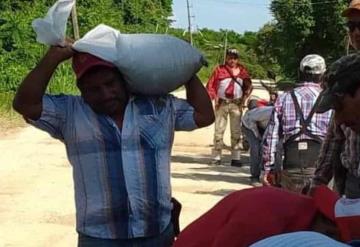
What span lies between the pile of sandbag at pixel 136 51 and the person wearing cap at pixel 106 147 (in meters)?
0.05

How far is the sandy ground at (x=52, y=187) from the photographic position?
320 inches

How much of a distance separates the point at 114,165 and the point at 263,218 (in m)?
1.59

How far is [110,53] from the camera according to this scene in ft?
10.4

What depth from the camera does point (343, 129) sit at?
3.62 m

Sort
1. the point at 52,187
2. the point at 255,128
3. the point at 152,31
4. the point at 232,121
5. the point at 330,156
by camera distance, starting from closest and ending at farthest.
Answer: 1. the point at 330,156
2. the point at 255,128
3. the point at 52,187
4. the point at 232,121
5. the point at 152,31

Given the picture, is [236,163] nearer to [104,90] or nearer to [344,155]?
[344,155]

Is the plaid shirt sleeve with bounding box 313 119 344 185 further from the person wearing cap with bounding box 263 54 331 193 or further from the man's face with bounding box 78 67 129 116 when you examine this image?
the person wearing cap with bounding box 263 54 331 193

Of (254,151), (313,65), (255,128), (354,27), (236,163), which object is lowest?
(236,163)

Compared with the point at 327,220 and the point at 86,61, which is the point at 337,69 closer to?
the point at 86,61

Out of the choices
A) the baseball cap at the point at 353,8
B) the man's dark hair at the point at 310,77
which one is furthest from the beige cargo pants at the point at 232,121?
the baseball cap at the point at 353,8

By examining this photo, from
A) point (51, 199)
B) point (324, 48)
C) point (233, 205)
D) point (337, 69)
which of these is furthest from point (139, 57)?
point (324, 48)

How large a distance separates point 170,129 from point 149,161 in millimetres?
177

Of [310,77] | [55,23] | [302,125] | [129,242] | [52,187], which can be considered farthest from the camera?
[52,187]

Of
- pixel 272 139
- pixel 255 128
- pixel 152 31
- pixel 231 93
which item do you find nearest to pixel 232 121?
pixel 231 93
